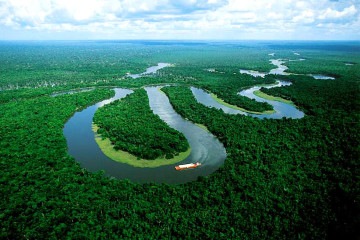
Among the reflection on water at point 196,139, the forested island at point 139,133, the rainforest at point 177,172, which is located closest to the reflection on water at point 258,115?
the rainforest at point 177,172

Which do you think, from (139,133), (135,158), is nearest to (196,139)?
(139,133)

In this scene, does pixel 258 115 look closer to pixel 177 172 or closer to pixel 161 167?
pixel 177 172

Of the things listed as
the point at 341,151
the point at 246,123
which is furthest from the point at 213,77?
the point at 341,151

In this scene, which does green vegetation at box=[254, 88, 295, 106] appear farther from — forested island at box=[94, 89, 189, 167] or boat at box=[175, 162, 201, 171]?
boat at box=[175, 162, 201, 171]

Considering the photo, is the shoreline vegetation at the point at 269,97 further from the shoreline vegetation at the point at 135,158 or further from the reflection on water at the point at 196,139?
the shoreline vegetation at the point at 135,158

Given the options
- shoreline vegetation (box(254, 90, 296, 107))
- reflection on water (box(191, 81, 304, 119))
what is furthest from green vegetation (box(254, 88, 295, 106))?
reflection on water (box(191, 81, 304, 119))
